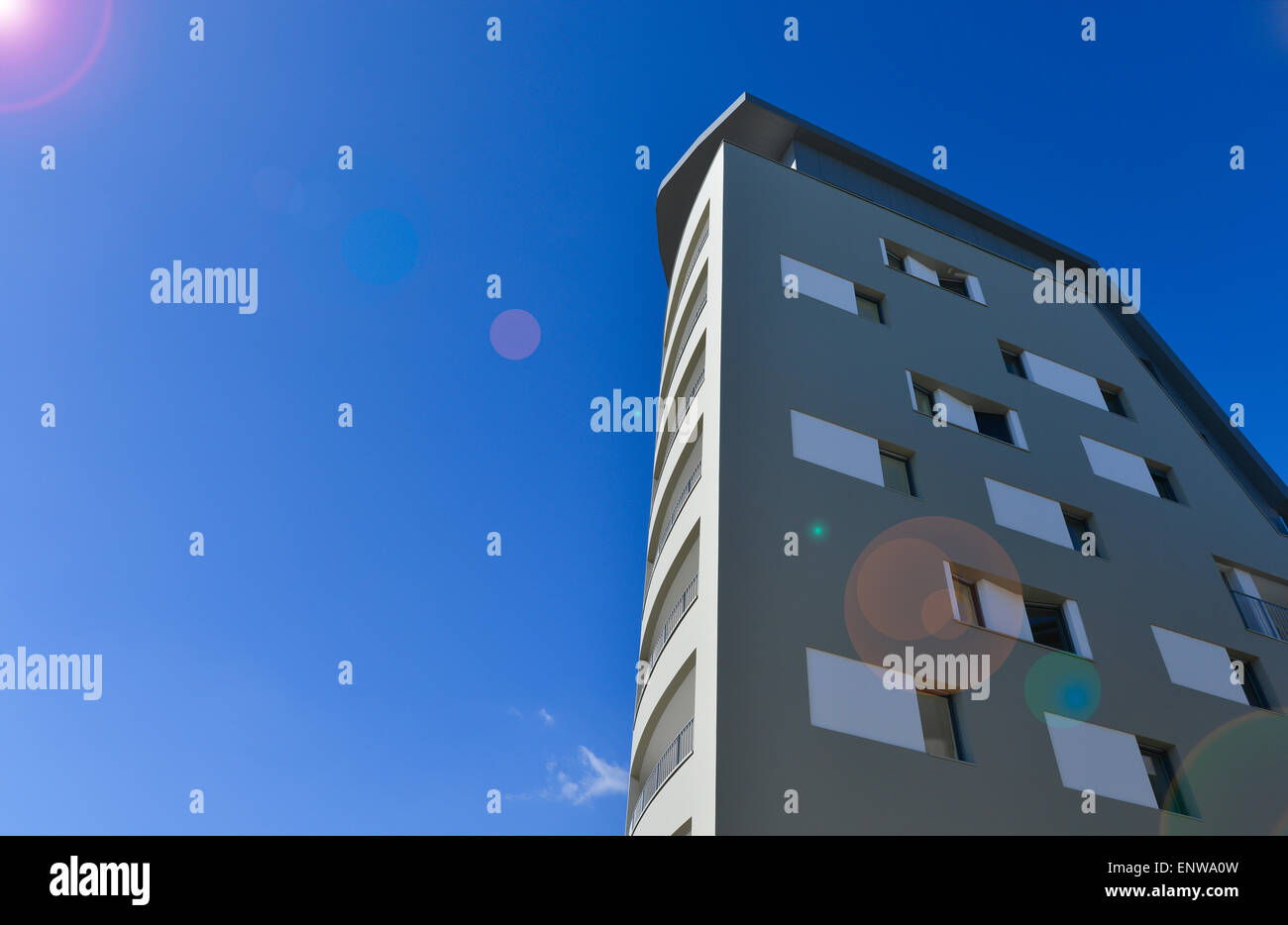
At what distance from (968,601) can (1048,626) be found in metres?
1.82

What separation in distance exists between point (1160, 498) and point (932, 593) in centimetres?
860

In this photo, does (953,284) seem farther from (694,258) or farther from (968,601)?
(968,601)

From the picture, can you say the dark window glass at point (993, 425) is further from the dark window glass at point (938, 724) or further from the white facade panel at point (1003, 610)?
the dark window glass at point (938, 724)

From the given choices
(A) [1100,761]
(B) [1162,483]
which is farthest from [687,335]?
(A) [1100,761]

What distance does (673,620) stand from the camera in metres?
15.4

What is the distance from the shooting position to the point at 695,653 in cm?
1273

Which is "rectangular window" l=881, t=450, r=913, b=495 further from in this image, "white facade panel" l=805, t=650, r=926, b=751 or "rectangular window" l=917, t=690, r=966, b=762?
"white facade panel" l=805, t=650, r=926, b=751

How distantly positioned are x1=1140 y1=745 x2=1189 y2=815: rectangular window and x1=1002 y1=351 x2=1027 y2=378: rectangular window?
362 inches

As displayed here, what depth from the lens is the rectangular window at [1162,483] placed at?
19.3 meters

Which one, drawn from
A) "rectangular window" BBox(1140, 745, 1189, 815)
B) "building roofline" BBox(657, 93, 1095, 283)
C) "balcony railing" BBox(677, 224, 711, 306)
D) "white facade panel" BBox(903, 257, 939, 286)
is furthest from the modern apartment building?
"building roofline" BBox(657, 93, 1095, 283)

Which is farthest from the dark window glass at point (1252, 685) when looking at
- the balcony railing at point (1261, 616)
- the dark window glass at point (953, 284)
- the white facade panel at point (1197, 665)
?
the dark window glass at point (953, 284)

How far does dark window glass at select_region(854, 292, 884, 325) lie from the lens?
1866 centimetres
